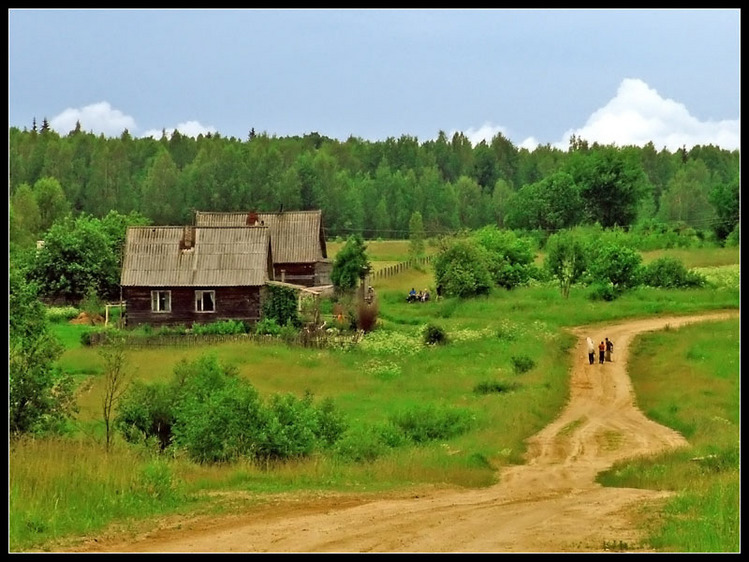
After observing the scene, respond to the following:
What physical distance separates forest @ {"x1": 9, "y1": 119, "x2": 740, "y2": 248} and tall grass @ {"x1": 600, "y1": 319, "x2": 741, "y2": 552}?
4673 cm

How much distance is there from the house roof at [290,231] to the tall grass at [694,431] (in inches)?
871

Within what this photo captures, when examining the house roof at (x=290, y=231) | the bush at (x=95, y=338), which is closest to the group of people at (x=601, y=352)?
the bush at (x=95, y=338)

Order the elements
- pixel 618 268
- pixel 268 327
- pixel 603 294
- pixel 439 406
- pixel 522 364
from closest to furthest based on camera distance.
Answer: pixel 439 406
pixel 522 364
pixel 268 327
pixel 603 294
pixel 618 268

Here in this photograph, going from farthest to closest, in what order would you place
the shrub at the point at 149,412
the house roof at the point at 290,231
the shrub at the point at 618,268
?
1. the house roof at the point at 290,231
2. the shrub at the point at 618,268
3. the shrub at the point at 149,412

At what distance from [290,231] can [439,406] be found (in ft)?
104

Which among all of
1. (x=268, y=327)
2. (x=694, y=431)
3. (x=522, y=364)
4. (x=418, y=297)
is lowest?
(x=694, y=431)

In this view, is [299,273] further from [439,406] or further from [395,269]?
[439,406]

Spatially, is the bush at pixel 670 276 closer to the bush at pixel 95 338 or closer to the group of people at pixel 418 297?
the group of people at pixel 418 297

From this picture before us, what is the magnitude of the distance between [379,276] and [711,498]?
55419 millimetres

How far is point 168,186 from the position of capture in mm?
114312

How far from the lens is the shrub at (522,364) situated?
3450cm

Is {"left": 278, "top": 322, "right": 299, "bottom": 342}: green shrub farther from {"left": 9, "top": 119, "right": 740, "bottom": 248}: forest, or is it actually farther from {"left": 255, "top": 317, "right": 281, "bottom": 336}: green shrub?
{"left": 9, "top": 119, "right": 740, "bottom": 248}: forest

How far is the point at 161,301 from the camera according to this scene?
46.3 metres

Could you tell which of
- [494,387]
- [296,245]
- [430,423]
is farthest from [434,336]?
[296,245]
